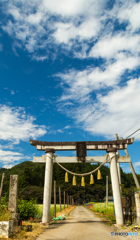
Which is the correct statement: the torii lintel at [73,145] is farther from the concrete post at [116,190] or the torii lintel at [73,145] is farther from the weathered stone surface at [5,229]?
the weathered stone surface at [5,229]

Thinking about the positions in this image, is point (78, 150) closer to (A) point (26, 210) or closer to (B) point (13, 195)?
(B) point (13, 195)

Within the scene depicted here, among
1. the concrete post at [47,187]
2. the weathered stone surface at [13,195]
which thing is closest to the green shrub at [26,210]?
the concrete post at [47,187]

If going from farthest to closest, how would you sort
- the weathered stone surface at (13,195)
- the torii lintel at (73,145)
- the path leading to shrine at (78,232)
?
the torii lintel at (73,145), the weathered stone surface at (13,195), the path leading to shrine at (78,232)

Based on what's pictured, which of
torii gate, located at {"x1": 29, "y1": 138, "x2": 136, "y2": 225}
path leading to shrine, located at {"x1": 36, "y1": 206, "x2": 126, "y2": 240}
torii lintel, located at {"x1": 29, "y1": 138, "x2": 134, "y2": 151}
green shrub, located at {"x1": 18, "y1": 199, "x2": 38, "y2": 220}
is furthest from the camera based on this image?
green shrub, located at {"x1": 18, "y1": 199, "x2": 38, "y2": 220}

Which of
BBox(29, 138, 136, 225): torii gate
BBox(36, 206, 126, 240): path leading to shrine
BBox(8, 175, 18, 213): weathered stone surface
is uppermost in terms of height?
BBox(29, 138, 136, 225): torii gate

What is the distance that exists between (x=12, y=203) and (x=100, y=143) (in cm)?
603

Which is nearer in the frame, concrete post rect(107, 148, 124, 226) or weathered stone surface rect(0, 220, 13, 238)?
weathered stone surface rect(0, 220, 13, 238)

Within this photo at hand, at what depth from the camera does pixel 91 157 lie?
36.5 ft

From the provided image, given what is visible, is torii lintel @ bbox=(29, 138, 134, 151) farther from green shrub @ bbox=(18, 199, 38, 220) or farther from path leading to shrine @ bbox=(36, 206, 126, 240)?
green shrub @ bbox=(18, 199, 38, 220)

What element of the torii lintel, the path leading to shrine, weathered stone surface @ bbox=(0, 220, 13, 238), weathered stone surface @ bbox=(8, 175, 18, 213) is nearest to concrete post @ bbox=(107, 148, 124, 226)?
the torii lintel

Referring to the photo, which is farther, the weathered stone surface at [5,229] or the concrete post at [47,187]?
the concrete post at [47,187]

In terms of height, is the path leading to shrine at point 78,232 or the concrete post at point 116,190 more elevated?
the concrete post at point 116,190

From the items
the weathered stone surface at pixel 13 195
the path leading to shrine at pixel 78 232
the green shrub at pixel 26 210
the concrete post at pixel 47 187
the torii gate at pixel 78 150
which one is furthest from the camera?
the green shrub at pixel 26 210

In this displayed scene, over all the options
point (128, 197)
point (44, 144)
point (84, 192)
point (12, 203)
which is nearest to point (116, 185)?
point (128, 197)
